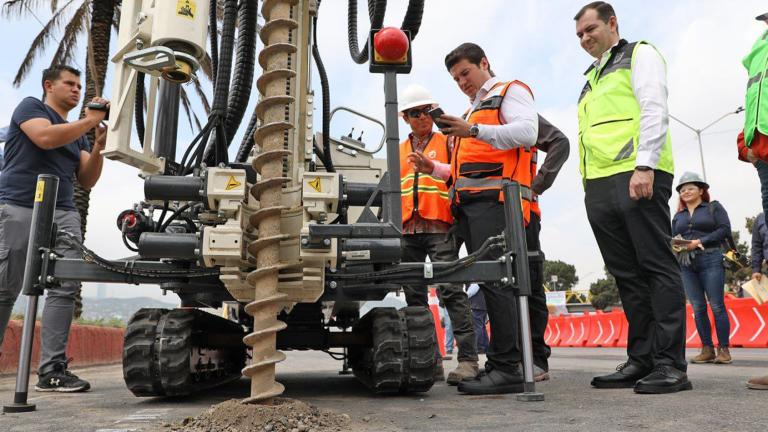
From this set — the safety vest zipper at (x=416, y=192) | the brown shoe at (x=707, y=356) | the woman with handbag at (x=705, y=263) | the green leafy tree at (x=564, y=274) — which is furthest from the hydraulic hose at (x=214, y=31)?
the green leafy tree at (x=564, y=274)

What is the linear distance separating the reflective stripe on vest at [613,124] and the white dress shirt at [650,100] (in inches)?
2.9

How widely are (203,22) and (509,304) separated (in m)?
2.17

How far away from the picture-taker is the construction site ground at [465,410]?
93.9 inches

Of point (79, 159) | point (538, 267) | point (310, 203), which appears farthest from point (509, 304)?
point (79, 159)

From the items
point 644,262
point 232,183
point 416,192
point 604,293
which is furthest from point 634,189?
point 604,293

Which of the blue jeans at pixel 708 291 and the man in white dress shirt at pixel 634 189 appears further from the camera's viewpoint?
the blue jeans at pixel 708 291

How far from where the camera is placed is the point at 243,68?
3.16 metres

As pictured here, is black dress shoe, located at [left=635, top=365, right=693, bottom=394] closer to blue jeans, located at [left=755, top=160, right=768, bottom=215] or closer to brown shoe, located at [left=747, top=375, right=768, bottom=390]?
brown shoe, located at [left=747, top=375, right=768, bottom=390]

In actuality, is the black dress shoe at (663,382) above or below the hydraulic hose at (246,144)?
below

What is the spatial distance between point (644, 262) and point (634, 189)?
431mm

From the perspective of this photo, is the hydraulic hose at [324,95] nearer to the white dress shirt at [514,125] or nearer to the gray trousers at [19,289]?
the white dress shirt at [514,125]

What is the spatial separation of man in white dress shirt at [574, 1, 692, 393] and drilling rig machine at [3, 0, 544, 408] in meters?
0.85

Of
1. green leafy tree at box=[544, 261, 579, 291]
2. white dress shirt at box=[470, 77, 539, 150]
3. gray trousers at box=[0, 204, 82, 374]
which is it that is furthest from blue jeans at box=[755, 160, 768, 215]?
green leafy tree at box=[544, 261, 579, 291]

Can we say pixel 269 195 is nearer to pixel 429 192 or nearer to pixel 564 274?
pixel 429 192
